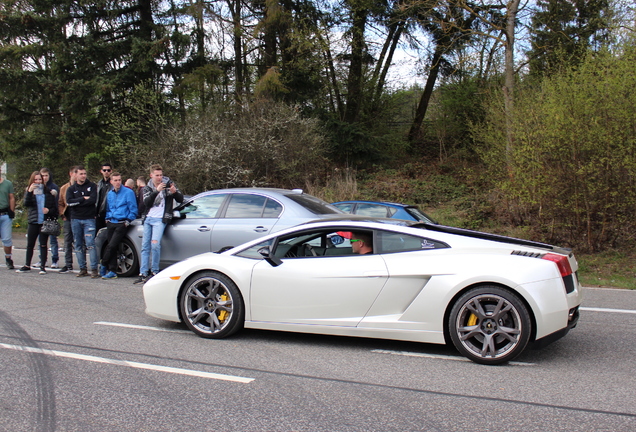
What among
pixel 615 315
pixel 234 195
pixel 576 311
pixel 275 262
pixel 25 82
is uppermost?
pixel 25 82

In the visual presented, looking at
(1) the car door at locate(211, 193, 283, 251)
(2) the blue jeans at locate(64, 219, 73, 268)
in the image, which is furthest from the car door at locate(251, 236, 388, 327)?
(2) the blue jeans at locate(64, 219, 73, 268)

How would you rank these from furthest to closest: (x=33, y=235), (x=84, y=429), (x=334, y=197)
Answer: (x=334, y=197) < (x=33, y=235) < (x=84, y=429)

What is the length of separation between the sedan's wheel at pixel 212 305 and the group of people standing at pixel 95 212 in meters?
3.32

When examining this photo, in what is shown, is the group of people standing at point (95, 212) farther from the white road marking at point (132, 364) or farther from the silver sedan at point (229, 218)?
the white road marking at point (132, 364)

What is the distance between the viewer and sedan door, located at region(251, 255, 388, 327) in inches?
198

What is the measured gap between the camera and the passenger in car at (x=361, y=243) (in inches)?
206

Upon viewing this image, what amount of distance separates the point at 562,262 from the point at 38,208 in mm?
9352

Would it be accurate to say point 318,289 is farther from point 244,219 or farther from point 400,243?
point 244,219

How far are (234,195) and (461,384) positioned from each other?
5.59m

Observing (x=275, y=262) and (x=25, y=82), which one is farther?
(x=25, y=82)

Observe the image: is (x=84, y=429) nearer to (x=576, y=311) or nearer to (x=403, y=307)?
(x=403, y=307)

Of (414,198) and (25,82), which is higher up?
(25,82)

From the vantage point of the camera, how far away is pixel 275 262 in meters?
5.41

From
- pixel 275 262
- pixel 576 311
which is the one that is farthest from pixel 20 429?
pixel 576 311
